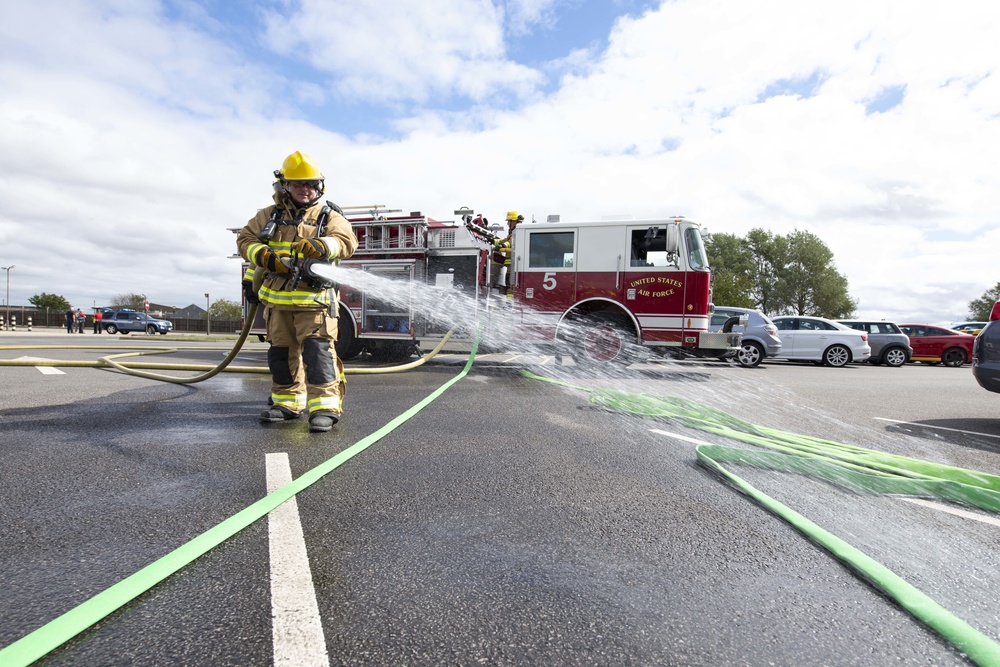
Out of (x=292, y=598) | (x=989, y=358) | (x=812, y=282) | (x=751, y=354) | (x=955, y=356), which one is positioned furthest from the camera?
(x=812, y=282)

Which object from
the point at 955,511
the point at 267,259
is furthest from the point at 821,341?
the point at 267,259

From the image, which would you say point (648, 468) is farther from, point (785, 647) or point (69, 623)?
point (69, 623)

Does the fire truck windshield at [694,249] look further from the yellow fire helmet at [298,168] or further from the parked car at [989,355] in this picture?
the yellow fire helmet at [298,168]

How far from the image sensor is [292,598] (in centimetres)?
166

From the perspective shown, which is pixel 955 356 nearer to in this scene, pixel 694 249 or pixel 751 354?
pixel 751 354

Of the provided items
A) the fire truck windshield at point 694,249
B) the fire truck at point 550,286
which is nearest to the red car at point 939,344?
the fire truck at point 550,286

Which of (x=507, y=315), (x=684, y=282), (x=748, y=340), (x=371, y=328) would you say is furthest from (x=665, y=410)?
(x=748, y=340)

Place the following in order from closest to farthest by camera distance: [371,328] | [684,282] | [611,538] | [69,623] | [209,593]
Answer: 1. [69,623]
2. [209,593]
3. [611,538]
4. [684,282]
5. [371,328]

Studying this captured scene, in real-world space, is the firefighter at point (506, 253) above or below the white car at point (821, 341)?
above

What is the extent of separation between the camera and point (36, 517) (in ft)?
7.36

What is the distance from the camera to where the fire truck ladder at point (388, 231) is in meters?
9.56

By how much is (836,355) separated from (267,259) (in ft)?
48.3

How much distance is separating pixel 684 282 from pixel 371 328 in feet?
17.1

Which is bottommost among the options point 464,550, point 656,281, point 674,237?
point 464,550
